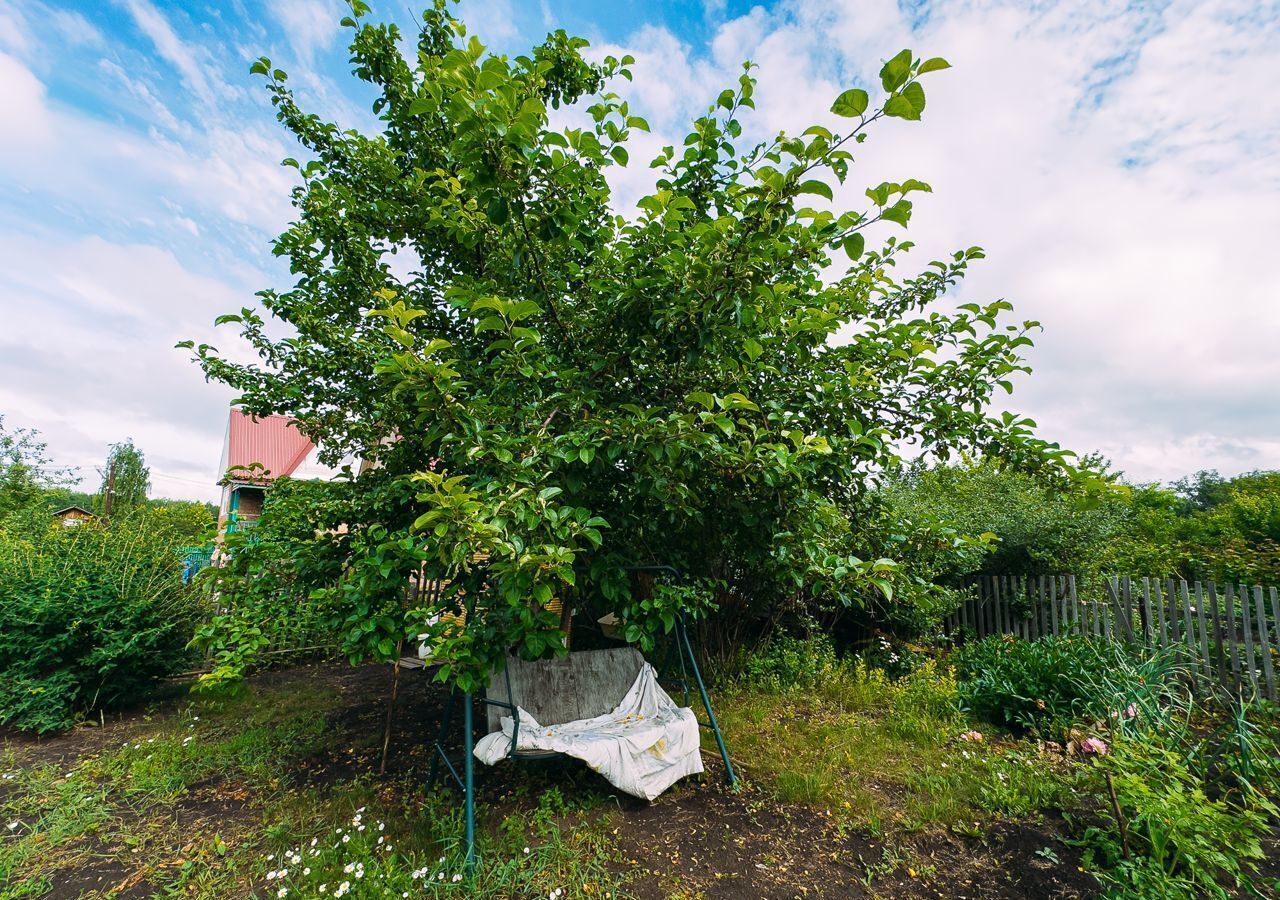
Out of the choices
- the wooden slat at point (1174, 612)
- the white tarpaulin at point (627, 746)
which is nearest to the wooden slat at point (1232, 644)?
the wooden slat at point (1174, 612)

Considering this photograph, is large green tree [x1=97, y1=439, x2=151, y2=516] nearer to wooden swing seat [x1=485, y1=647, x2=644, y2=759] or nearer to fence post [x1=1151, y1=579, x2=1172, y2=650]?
wooden swing seat [x1=485, y1=647, x2=644, y2=759]

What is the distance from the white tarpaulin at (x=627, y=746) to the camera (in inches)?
Answer: 98.7

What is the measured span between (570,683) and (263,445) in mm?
15855

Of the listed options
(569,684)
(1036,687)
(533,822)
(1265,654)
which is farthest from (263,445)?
(1265,654)

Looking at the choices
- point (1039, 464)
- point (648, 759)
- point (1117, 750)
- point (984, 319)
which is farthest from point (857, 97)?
point (648, 759)

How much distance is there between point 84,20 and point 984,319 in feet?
20.1

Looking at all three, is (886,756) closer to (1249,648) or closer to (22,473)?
(1249,648)

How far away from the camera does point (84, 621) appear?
4.09 meters

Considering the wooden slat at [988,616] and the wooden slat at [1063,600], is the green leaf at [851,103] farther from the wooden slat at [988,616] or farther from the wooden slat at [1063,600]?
the wooden slat at [988,616]

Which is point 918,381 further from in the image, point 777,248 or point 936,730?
point 936,730

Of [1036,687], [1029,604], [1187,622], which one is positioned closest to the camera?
[1036,687]

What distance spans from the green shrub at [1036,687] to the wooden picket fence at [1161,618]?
66 cm

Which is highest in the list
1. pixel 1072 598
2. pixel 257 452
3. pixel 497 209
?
pixel 257 452

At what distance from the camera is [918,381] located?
8.53 feet
